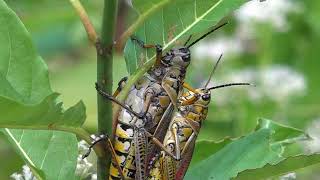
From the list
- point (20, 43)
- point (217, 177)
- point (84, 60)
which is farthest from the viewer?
point (84, 60)

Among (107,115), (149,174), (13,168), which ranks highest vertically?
(107,115)

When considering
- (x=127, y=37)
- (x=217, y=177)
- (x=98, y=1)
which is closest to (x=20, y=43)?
(x=127, y=37)

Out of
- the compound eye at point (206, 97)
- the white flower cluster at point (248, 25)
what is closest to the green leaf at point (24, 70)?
the compound eye at point (206, 97)

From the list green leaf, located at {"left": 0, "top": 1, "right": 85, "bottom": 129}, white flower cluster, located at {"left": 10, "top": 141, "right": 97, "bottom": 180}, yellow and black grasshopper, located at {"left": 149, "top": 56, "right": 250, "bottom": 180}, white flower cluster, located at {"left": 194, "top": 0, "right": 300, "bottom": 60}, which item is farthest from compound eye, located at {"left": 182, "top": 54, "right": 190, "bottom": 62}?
white flower cluster, located at {"left": 194, "top": 0, "right": 300, "bottom": 60}

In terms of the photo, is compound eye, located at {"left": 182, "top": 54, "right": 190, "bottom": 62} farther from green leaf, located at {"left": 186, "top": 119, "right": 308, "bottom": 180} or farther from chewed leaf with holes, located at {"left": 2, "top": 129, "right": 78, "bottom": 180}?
chewed leaf with holes, located at {"left": 2, "top": 129, "right": 78, "bottom": 180}

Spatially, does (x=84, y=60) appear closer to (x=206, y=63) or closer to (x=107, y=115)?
(x=206, y=63)

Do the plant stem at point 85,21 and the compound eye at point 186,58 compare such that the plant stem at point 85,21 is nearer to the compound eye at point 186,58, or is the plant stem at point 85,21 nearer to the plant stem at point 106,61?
the plant stem at point 106,61

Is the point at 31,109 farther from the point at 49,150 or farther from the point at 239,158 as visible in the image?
the point at 239,158
